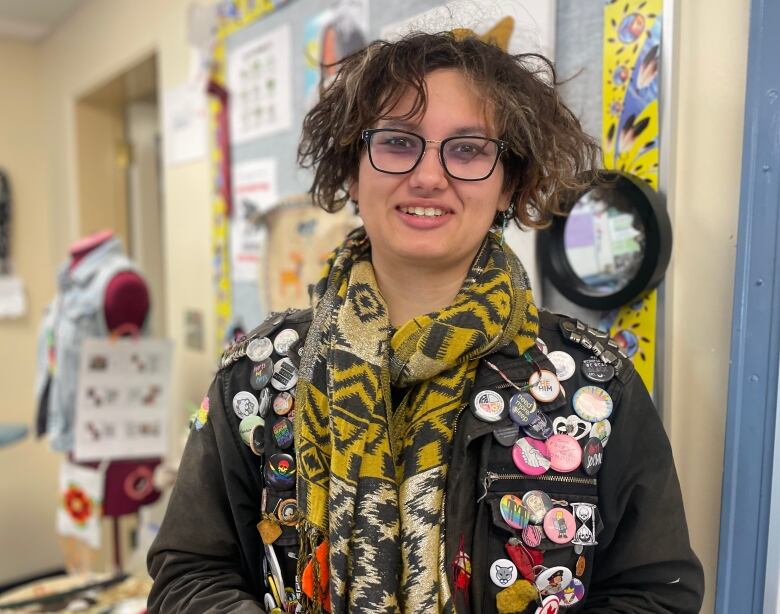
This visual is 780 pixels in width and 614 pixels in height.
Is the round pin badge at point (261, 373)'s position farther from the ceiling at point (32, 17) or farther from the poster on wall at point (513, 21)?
the ceiling at point (32, 17)

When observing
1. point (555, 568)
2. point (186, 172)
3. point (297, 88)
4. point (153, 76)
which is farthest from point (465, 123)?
point (153, 76)

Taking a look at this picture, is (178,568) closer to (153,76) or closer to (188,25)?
(188,25)

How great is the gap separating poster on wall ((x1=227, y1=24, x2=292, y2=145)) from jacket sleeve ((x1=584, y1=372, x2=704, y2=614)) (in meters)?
1.30

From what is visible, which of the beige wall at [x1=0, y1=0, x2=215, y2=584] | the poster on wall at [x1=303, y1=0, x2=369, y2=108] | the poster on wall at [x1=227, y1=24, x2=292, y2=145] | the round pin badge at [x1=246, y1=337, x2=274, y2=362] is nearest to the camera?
the round pin badge at [x1=246, y1=337, x2=274, y2=362]

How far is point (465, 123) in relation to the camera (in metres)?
0.79

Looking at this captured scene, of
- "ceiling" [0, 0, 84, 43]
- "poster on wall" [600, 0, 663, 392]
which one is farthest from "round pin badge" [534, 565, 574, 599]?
"ceiling" [0, 0, 84, 43]

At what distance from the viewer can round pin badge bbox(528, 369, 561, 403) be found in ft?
2.64

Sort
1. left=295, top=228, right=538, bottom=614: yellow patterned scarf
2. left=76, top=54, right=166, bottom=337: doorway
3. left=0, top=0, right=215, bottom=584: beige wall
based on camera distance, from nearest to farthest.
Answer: left=295, top=228, right=538, bottom=614: yellow patterned scarf
left=0, top=0, right=215, bottom=584: beige wall
left=76, top=54, right=166, bottom=337: doorway

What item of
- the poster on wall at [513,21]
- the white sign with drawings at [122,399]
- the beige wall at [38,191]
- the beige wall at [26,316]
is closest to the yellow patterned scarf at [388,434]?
the poster on wall at [513,21]

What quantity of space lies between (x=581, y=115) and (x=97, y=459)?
1.79 m

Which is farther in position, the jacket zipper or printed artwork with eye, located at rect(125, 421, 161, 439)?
printed artwork with eye, located at rect(125, 421, 161, 439)

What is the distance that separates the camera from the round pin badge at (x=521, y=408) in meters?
0.79

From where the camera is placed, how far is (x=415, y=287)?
0.86 metres

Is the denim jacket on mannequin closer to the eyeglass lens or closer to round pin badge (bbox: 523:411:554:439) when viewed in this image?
the eyeglass lens
